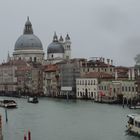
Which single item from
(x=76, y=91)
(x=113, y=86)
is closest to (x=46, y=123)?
(x=113, y=86)

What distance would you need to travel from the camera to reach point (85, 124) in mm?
16266

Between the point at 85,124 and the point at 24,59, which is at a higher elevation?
the point at 24,59

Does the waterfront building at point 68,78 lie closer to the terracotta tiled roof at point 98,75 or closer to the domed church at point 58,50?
the terracotta tiled roof at point 98,75

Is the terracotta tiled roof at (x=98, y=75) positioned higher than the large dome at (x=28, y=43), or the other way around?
the large dome at (x=28, y=43)

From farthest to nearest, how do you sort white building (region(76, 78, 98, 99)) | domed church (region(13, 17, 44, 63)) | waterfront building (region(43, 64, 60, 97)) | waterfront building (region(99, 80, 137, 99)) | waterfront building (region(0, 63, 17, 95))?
domed church (region(13, 17, 44, 63))
waterfront building (region(0, 63, 17, 95))
waterfront building (region(43, 64, 60, 97))
white building (region(76, 78, 98, 99))
waterfront building (region(99, 80, 137, 99))

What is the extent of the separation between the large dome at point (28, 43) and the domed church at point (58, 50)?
1.49m

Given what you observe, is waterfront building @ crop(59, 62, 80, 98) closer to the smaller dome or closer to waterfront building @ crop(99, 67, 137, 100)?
waterfront building @ crop(99, 67, 137, 100)

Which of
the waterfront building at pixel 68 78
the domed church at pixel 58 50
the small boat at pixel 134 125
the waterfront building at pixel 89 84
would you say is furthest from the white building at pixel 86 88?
the small boat at pixel 134 125

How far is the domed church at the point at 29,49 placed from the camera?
47.4 m

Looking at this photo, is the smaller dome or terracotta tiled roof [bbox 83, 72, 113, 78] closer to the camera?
terracotta tiled roof [bbox 83, 72, 113, 78]

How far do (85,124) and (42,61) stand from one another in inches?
1227

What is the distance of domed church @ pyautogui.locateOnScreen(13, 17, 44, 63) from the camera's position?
156 ft

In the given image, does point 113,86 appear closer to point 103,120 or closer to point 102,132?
point 103,120

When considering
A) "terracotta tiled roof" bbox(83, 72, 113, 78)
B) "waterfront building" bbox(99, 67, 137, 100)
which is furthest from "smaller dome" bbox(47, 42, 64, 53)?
"waterfront building" bbox(99, 67, 137, 100)
